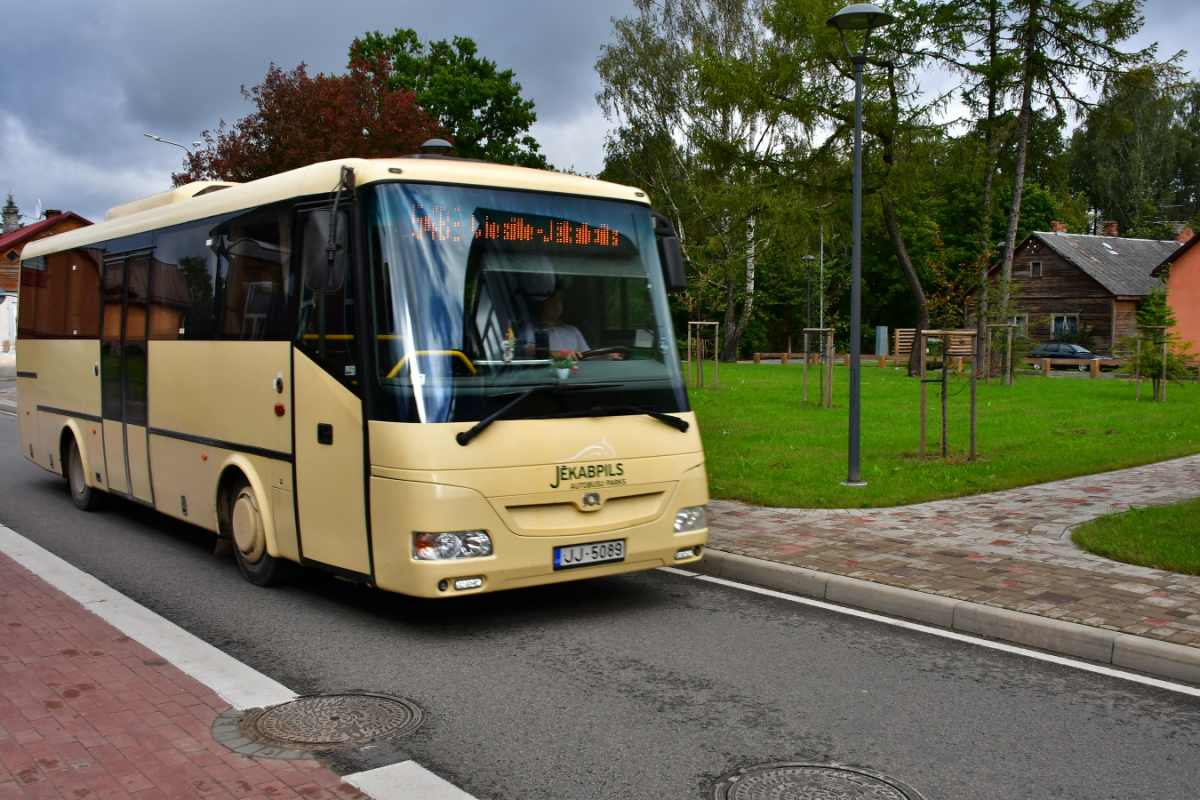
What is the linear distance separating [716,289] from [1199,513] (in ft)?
148

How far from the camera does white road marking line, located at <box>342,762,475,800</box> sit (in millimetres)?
3949

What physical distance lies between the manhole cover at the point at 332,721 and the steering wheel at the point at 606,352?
241 cm

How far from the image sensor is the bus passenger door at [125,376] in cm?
916

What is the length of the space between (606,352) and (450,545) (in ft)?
5.26

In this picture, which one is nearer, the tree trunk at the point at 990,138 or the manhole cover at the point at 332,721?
the manhole cover at the point at 332,721

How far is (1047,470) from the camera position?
489 inches

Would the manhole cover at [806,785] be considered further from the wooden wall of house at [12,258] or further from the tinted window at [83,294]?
the wooden wall of house at [12,258]

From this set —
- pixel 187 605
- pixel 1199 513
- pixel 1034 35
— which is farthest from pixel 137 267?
pixel 1034 35

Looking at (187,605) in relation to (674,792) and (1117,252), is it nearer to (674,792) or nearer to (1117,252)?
(674,792)

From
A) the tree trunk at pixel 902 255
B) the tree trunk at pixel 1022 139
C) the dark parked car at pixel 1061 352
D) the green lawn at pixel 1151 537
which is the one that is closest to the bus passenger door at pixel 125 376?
the green lawn at pixel 1151 537

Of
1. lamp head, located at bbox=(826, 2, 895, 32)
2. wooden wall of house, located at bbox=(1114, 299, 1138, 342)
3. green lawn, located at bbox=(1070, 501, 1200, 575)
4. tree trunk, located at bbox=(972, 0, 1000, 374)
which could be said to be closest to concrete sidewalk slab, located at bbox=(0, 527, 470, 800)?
green lawn, located at bbox=(1070, 501, 1200, 575)

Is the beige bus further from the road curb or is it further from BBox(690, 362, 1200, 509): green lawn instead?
BBox(690, 362, 1200, 509): green lawn

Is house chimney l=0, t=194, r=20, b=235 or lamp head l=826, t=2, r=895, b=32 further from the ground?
house chimney l=0, t=194, r=20, b=235

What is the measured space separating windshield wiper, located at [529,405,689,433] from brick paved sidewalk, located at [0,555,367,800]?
2447 millimetres
